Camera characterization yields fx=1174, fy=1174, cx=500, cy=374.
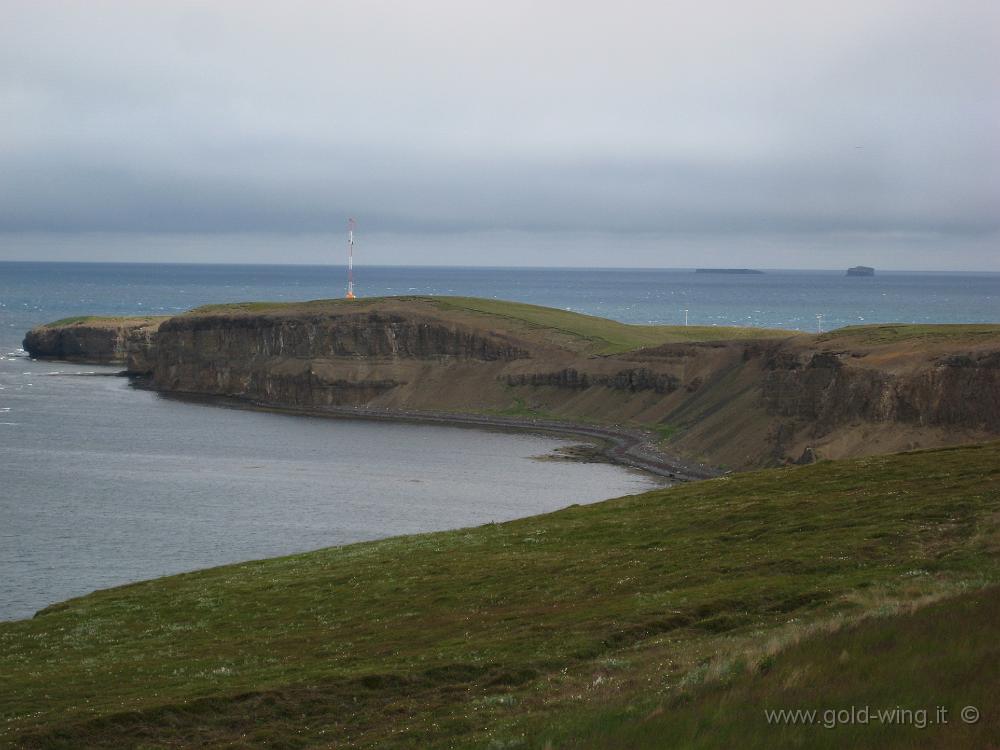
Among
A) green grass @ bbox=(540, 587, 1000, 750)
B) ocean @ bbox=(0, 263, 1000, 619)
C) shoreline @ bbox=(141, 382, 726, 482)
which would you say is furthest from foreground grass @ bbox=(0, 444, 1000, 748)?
shoreline @ bbox=(141, 382, 726, 482)

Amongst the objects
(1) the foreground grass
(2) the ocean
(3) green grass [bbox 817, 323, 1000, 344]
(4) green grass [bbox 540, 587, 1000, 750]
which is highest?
(3) green grass [bbox 817, 323, 1000, 344]

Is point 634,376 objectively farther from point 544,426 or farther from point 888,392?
point 888,392

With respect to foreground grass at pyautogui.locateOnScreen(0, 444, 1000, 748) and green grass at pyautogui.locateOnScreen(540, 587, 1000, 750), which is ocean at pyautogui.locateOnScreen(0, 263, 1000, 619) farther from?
green grass at pyautogui.locateOnScreen(540, 587, 1000, 750)

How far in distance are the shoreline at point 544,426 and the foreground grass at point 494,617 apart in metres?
56.1

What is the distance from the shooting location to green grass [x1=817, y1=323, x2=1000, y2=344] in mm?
115000

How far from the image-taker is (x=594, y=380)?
16200 centimetres

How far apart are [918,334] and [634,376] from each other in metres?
43.0

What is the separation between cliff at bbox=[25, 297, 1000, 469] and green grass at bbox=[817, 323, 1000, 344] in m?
0.29

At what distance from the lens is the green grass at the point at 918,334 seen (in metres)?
115

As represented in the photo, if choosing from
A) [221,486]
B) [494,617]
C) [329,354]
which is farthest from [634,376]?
[494,617]

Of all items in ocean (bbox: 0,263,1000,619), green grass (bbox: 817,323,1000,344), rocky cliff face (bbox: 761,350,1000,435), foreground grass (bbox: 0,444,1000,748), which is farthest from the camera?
green grass (bbox: 817,323,1000,344)

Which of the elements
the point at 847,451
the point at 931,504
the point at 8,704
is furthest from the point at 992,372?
the point at 8,704

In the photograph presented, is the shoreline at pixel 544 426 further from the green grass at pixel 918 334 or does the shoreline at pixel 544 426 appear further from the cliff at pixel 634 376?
the green grass at pixel 918 334

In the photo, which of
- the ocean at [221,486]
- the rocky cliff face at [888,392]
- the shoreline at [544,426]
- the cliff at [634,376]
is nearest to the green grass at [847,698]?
the ocean at [221,486]
